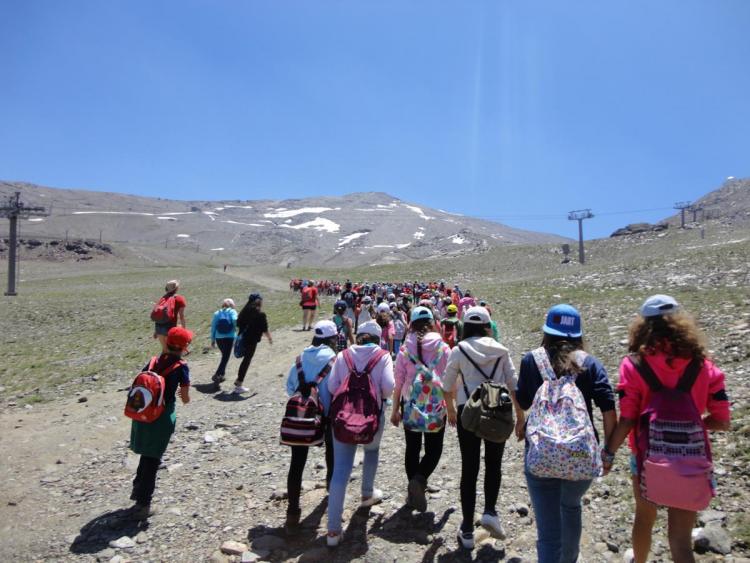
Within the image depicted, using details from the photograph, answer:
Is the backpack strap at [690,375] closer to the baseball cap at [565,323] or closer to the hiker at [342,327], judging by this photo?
the baseball cap at [565,323]

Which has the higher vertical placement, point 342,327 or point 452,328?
point 452,328

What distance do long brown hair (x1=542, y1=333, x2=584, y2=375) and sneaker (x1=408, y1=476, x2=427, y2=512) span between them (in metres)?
2.33

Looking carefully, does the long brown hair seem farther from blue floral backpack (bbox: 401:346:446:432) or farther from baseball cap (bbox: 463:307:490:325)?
blue floral backpack (bbox: 401:346:446:432)

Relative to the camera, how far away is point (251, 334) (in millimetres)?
10750

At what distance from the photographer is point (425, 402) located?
5199 mm

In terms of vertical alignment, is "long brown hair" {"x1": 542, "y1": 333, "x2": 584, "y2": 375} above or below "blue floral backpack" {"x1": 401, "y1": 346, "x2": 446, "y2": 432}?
above

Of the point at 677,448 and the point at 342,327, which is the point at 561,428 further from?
the point at 342,327

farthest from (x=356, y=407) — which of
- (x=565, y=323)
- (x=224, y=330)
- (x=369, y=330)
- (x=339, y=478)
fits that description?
(x=224, y=330)

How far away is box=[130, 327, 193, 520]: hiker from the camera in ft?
17.7

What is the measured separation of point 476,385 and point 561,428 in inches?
54.4

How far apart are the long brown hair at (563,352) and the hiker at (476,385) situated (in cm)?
85

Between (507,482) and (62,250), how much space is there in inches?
4309

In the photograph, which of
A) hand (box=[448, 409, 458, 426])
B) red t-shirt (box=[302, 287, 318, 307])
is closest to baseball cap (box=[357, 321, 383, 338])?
hand (box=[448, 409, 458, 426])

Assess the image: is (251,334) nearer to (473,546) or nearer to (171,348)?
(171,348)
